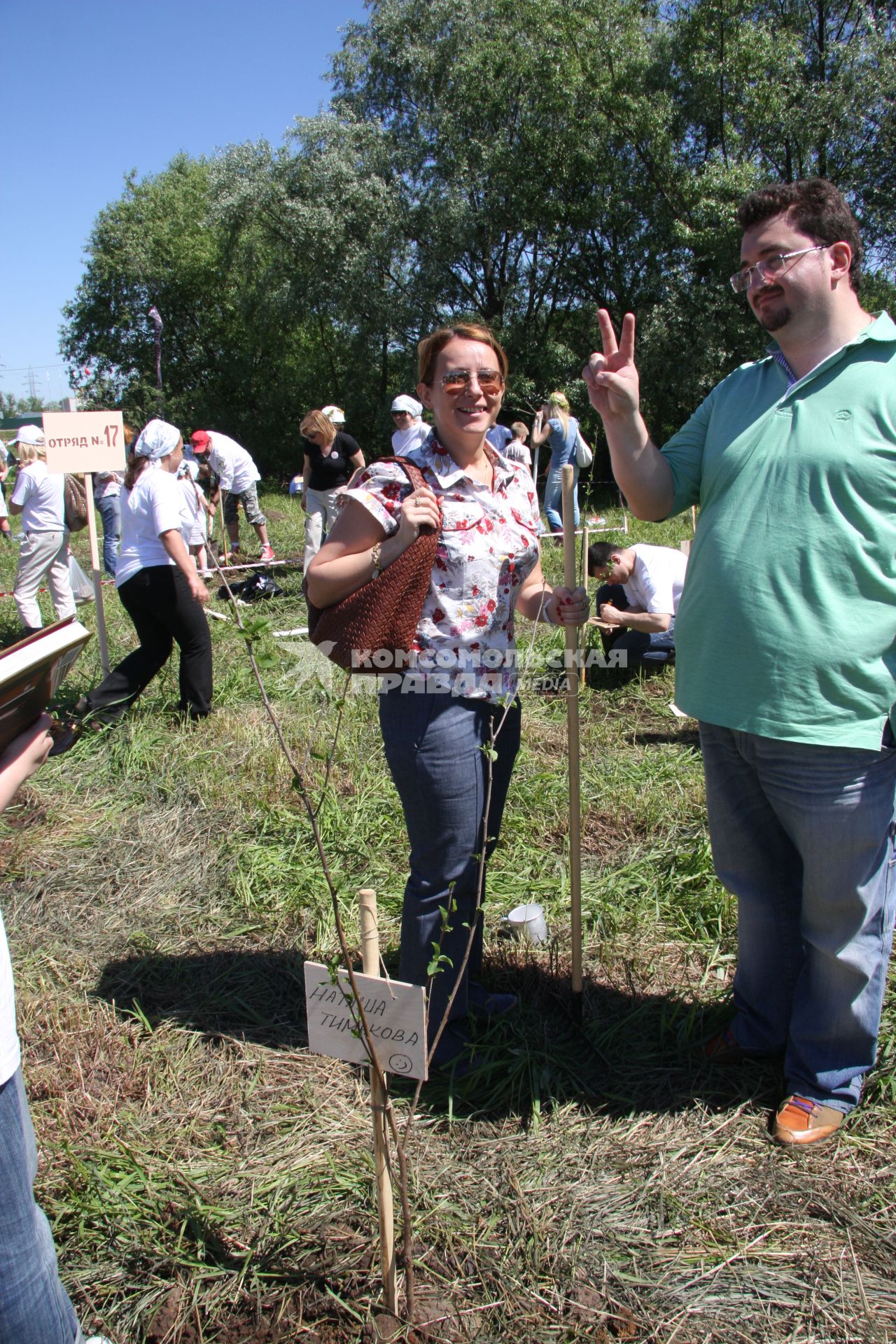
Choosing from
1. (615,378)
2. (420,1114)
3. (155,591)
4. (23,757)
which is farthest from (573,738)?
(155,591)

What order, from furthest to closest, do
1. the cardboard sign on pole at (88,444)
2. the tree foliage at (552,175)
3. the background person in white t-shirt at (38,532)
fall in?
the tree foliage at (552,175)
the background person in white t-shirt at (38,532)
the cardboard sign on pole at (88,444)

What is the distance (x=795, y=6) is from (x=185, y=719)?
20.4 metres

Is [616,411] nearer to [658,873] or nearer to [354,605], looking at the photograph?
[354,605]

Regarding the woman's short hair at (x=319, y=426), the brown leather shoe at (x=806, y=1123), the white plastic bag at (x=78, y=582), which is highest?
the woman's short hair at (x=319, y=426)

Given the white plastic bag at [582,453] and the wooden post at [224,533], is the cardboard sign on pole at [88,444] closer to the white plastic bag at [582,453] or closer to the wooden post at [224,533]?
the wooden post at [224,533]

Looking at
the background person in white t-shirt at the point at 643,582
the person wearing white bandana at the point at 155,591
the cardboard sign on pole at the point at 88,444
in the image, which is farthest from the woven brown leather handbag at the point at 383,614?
the cardboard sign on pole at the point at 88,444

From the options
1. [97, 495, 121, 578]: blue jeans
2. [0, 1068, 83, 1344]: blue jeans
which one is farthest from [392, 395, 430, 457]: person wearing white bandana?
[0, 1068, 83, 1344]: blue jeans

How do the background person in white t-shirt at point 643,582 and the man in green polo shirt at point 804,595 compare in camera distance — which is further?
the background person in white t-shirt at point 643,582

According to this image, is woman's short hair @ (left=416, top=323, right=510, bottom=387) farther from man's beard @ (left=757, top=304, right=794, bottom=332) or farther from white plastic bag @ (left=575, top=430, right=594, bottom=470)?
white plastic bag @ (left=575, top=430, right=594, bottom=470)

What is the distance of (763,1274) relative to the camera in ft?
6.08

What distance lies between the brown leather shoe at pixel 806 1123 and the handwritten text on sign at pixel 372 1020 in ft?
3.58

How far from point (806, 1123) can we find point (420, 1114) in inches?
38.3

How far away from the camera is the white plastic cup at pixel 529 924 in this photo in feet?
10.1

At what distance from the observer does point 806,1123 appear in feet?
7.25
